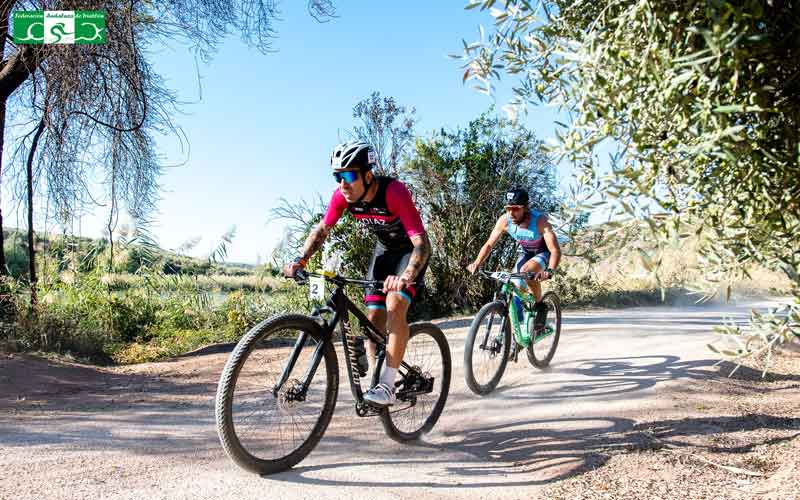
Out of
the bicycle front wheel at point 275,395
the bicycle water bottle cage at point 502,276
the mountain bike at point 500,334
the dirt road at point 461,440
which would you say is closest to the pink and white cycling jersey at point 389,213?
the bicycle front wheel at point 275,395

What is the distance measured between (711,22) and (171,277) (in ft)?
34.6

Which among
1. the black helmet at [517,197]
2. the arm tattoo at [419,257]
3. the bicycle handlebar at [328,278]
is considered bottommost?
the bicycle handlebar at [328,278]

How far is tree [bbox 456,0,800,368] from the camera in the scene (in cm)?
328

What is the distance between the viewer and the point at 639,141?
3.56m

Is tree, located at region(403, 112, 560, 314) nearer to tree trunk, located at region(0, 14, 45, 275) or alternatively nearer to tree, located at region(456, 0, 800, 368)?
tree trunk, located at region(0, 14, 45, 275)

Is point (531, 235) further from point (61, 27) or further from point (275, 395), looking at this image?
point (61, 27)

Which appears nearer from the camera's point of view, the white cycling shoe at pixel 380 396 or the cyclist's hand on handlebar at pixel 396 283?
the cyclist's hand on handlebar at pixel 396 283

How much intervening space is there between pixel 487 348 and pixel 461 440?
1.69 m

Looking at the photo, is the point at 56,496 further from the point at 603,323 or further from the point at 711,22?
the point at 603,323

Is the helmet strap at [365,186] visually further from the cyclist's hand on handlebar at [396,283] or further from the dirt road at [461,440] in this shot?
the dirt road at [461,440]

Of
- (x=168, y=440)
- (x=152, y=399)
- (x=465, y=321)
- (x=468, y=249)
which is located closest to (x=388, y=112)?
(x=468, y=249)

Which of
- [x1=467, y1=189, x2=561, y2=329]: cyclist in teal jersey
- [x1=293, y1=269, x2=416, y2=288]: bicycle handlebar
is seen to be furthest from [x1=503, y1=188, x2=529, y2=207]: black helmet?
[x1=293, y1=269, x2=416, y2=288]: bicycle handlebar

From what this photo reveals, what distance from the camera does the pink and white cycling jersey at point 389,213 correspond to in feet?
15.2

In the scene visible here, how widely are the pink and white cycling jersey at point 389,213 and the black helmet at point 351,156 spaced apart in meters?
0.27
